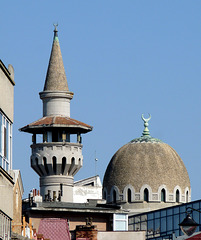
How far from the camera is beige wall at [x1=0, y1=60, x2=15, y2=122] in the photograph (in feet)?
107

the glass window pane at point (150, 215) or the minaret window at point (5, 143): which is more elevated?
the glass window pane at point (150, 215)

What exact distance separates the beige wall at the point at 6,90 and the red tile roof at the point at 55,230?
13465 mm

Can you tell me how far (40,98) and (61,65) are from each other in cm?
301

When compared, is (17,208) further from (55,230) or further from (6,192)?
(6,192)

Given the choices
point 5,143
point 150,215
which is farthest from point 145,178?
point 5,143

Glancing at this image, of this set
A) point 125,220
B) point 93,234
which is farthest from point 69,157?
point 93,234

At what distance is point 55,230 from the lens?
159 feet

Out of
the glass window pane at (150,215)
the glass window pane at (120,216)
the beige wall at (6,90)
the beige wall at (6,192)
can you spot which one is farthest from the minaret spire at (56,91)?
the beige wall at (6,192)

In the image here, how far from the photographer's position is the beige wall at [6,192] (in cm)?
3185

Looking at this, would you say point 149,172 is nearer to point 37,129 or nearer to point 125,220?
point 37,129

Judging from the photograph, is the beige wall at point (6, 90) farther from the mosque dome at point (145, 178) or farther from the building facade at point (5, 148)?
the mosque dome at point (145, 178)

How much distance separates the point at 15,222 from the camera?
44.2 meters

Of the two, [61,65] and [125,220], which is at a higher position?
[61,65]

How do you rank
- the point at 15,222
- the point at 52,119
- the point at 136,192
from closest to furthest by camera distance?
the point at 15,222 → the point at 52,119 → the point at 136,192
